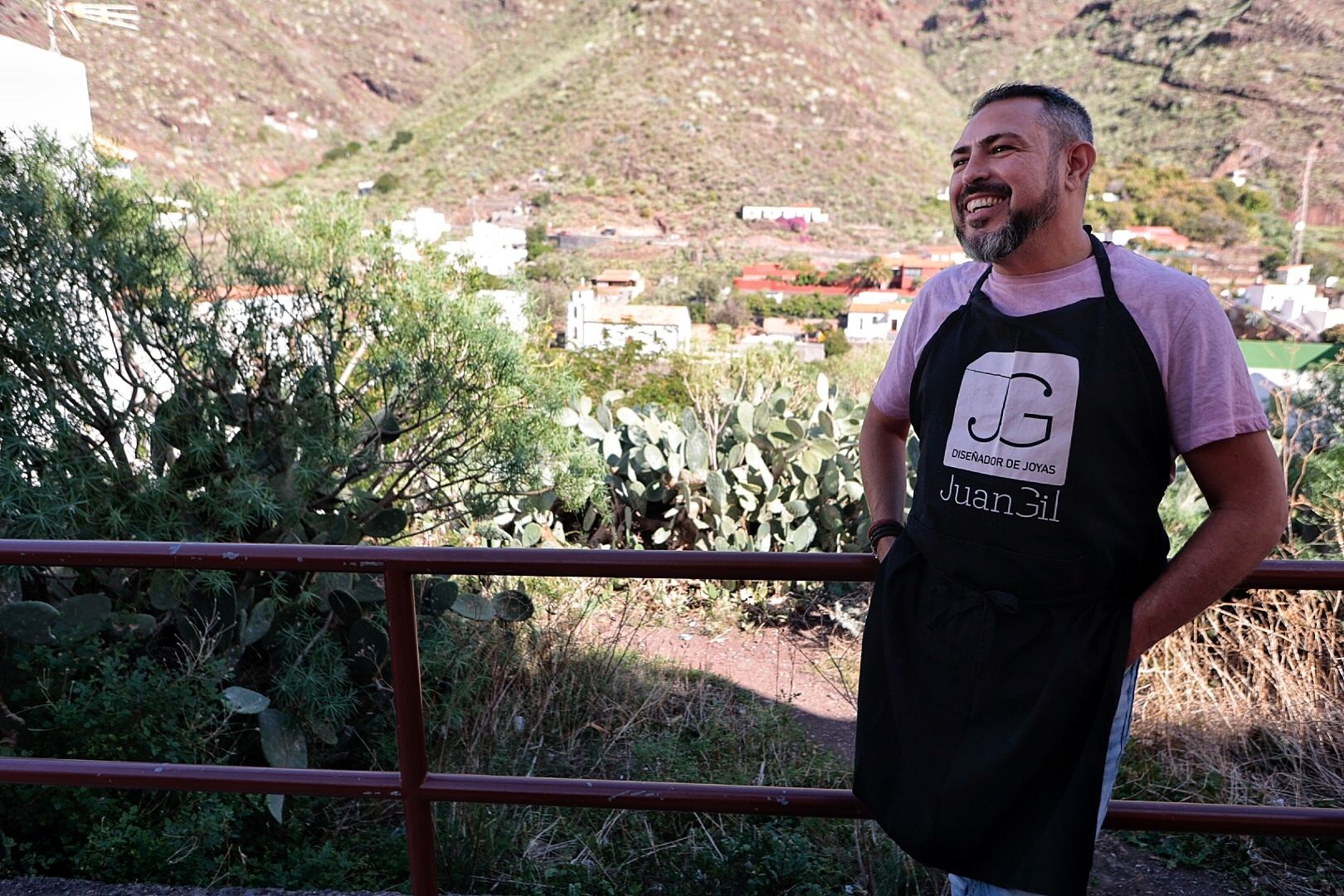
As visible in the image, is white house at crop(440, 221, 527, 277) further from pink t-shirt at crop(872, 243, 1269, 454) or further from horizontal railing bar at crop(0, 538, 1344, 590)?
pink t-shirt at crop(872, 243, 1269, 454)

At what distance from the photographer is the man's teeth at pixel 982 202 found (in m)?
1.40

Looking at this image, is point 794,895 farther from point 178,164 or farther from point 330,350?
point 178,164

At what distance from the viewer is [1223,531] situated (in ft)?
4.19

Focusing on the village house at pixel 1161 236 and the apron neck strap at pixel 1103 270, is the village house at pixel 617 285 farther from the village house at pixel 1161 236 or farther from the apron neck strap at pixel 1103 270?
the apron neck strap at pixel 1103 270

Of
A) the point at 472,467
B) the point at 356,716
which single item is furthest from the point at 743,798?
the point at 472,467

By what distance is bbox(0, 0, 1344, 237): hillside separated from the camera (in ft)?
154

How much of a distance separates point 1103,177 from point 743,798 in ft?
184

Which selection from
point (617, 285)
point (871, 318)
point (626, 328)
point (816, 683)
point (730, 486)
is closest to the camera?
point (816, 683)

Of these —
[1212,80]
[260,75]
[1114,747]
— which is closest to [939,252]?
[1212,80]

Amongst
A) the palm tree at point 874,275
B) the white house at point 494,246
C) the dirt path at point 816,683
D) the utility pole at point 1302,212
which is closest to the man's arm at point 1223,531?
the dirt path at point 816,683

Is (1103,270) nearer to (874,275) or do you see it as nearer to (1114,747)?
(1114,747)

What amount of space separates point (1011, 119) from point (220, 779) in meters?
1.75

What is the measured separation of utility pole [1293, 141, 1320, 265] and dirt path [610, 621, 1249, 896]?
43.1 meters

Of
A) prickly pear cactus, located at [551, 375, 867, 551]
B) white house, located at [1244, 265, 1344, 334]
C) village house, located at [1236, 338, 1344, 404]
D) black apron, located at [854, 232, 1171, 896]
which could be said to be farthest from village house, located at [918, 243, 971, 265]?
black apron, located at [854, 232, 1171, 896]
